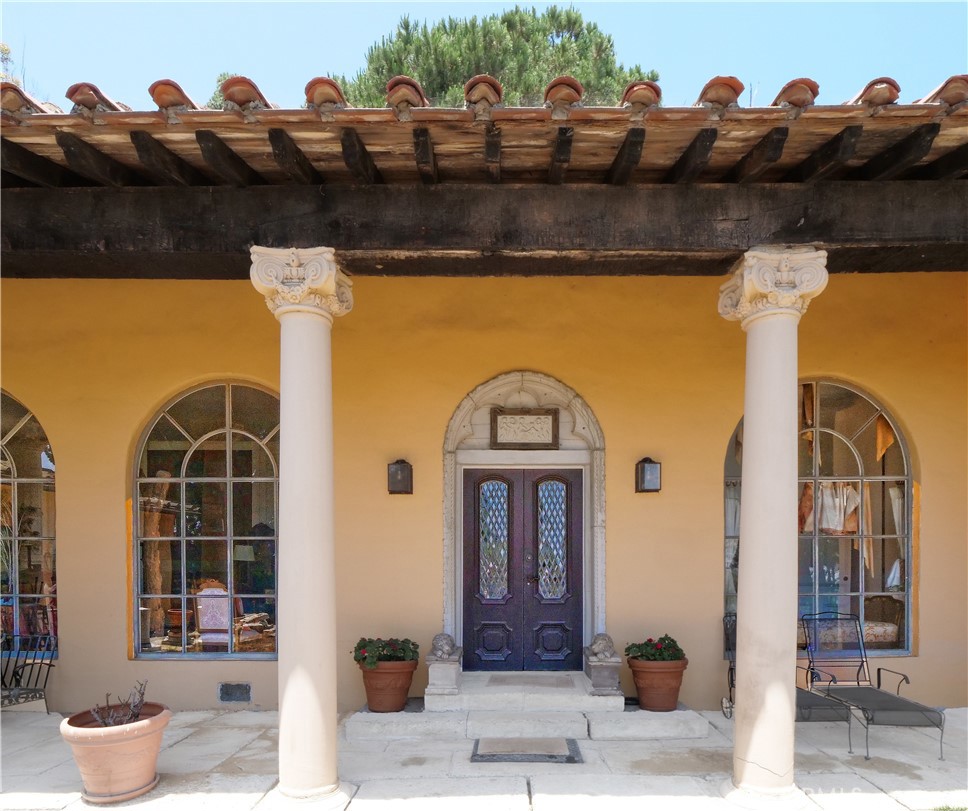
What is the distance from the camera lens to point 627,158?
13.4 feet

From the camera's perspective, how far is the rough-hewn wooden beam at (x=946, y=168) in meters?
4.23

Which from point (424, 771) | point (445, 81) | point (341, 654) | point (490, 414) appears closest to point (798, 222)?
point (490, 414)

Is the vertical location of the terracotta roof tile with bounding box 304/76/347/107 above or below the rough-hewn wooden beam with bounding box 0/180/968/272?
above

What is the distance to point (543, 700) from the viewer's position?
5.93m

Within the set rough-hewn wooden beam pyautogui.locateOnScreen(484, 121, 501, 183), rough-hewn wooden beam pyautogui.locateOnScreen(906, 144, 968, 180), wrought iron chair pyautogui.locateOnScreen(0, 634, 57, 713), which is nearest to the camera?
rough-hewn wooden beam pyautogui.locateOnScreen(484, 121, 501, 183)

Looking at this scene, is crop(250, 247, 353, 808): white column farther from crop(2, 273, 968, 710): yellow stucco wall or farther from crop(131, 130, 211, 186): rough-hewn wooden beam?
crop(2, 273, 968, 710): yellow stucco wall

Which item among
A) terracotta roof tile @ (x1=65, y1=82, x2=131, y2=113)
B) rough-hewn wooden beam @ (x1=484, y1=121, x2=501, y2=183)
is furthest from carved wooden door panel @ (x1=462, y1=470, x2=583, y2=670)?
terracotta roof tile @ (x1=65, y1=82, x2=131, y2=113)

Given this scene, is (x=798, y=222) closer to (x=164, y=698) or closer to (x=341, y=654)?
(x=341, y=654)

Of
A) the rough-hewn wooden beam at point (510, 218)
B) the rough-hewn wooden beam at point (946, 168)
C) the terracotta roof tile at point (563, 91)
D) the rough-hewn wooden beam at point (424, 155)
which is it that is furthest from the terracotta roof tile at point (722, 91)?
the rough-hewn wooden beam at point (946, 168)

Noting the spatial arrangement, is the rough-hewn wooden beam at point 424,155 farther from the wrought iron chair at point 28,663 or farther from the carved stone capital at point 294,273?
the wrought iron chair at point 28,663

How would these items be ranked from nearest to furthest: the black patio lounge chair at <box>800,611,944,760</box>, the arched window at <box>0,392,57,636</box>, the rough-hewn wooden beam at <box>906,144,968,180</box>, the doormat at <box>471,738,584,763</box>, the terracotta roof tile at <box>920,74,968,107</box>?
1. the terracotta roof tile at <box>920,74,968,107</box>
2. the rough-hewn wooden beam at <box>906,144,968,180</box>
3. the doormat at <box>471,738,584,763</box>
4. the black patio lounge chair at <box>800,611,944,760</box>
5. the arched window at <box>0,392,57,636</box>

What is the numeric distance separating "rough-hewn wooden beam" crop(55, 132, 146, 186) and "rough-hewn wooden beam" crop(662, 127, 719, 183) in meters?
3.22

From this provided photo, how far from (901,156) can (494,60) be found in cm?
953

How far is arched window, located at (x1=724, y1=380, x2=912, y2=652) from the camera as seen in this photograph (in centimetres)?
678
